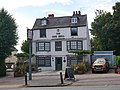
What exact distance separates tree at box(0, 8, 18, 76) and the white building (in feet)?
38.0

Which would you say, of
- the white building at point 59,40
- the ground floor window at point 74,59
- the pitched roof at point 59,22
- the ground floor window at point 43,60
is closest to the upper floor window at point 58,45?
the white building at point 59,40

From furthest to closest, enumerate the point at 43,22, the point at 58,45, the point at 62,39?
the point at 43,22
the point at 58,45
the point at 62,39

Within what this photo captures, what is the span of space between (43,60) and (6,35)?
542 inches

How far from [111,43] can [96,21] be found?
12.0 m

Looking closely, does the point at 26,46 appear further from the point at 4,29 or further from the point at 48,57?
the point at 4,29

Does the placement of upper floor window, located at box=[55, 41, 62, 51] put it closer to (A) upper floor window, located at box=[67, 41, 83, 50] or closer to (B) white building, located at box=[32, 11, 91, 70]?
(B) white building, located at box=[32, 11, 91, 70]

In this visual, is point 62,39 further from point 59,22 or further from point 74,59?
point 74,59

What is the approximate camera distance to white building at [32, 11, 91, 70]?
52.1 m

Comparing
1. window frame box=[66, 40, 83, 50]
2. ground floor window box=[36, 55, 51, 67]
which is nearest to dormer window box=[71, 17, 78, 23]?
window frame box=[66, 40, 83, 50]

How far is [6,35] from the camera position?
41719mm

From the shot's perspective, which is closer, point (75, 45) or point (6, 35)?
point (6, 35)

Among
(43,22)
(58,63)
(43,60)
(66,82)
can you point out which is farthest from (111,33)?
(66,82)

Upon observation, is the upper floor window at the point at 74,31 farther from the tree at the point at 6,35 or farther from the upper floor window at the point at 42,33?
the tree at the point at 6,35

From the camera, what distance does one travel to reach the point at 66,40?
52562mm
